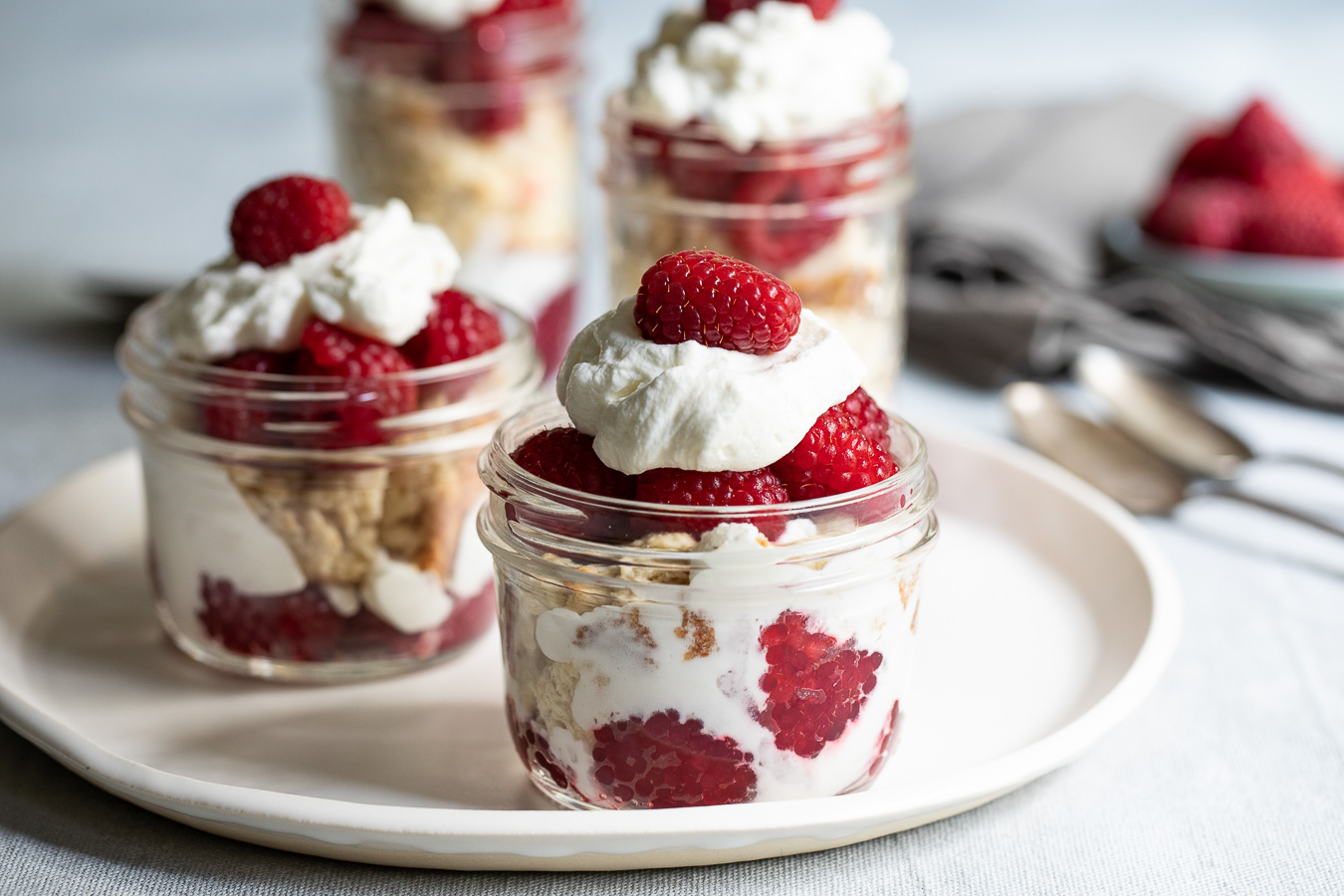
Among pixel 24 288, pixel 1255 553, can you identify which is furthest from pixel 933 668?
pixel 24 288

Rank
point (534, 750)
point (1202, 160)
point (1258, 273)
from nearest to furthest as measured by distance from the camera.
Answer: point (534, 750)
point (1258, 273)
point (1202, 160)

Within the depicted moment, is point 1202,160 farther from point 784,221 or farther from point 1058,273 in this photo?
point 784,221

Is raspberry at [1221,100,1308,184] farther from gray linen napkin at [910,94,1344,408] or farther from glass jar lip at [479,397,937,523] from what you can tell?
glass jar lip at [479,397,937,523]

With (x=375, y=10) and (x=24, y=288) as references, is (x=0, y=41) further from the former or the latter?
(x=375, y=10)

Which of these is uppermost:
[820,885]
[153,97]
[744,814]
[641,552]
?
[641,552]

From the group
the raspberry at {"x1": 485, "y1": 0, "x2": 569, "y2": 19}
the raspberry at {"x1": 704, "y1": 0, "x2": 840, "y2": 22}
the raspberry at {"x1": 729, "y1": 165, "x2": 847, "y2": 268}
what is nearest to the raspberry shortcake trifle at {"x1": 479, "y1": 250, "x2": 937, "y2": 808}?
the raspberry at {"x1": 729, "y1": 165, "x2": 847, "y2": 268}

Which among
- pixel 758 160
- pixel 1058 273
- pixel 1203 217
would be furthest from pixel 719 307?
pixel 1203 217
